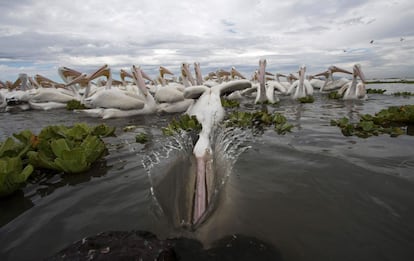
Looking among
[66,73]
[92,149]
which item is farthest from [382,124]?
[66,73]

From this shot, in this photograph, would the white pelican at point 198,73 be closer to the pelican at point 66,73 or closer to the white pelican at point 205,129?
the pelican at point 66,73

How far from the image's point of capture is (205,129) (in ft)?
11.7

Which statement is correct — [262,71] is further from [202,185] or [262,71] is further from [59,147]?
[202,185]

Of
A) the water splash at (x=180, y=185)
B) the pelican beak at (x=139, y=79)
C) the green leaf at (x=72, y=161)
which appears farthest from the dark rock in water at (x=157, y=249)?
the pelican beak at (x=139, y=79)

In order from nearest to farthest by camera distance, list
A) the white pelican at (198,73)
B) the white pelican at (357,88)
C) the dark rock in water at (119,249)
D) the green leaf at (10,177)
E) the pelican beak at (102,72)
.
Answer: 1. the dark rock in water at (119,249)
2. the green leaf at (10,177)
3. the pelican beak at (102,72)
4. the white pelican at (357,88)
5. the white pelican at (198,73)

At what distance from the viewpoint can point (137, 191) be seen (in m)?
2.61

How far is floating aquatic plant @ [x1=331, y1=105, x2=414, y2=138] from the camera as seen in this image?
4473 mm

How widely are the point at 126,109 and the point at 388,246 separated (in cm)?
708

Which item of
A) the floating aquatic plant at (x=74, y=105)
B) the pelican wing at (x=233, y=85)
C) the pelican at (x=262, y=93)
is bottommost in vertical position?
the floating aquatic plant at (x=74, y=105)

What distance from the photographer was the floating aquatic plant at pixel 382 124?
447 centimetres

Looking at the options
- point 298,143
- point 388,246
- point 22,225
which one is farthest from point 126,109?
point 388,246

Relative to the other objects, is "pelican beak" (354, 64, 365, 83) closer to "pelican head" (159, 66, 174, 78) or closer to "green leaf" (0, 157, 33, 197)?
"pelican head" (159, 66, 174, 78)

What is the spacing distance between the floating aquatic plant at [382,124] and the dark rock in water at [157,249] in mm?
3516

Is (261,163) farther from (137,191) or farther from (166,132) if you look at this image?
(166,132)
